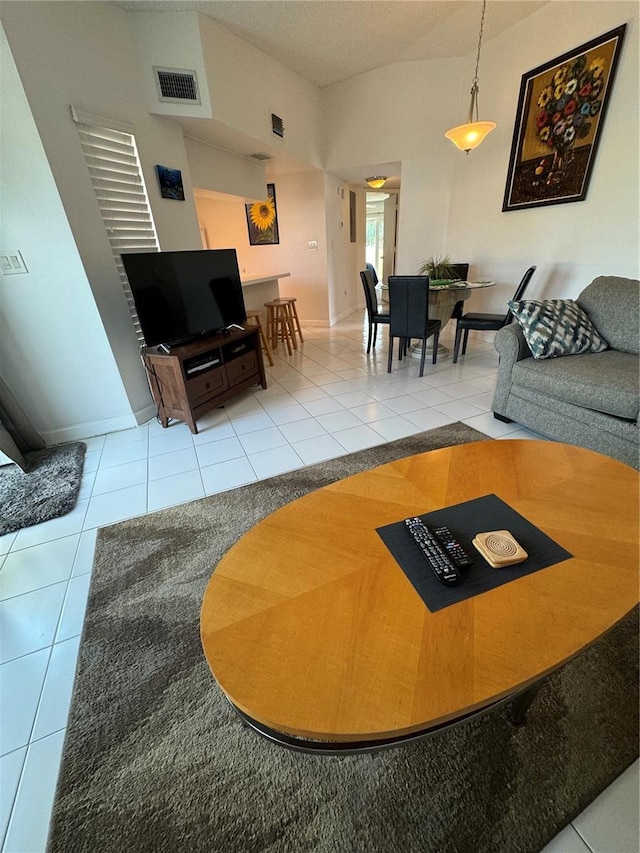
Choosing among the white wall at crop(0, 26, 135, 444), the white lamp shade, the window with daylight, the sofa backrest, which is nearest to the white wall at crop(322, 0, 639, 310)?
the sofa backrest

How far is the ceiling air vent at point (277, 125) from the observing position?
3.61 metres

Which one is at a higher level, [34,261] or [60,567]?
[34,261]

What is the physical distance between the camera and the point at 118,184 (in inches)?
97.5

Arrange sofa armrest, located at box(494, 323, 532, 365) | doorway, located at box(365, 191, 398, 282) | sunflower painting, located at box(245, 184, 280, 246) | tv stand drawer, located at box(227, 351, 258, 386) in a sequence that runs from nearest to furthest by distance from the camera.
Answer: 1. sofa armrest, located at box(494, 323, 532, 365)
2. tv stand drawer, located at box(227, 351, 258, 386)
3. sunflower painting, located at box(245, 184, 280, 246)
4. doorway, located at box(365, 191, 398, 282)

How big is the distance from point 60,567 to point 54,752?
0.79 meters

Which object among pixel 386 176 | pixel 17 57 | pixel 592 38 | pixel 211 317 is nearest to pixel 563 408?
pixel 211 317

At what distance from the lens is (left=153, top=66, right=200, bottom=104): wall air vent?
256cm

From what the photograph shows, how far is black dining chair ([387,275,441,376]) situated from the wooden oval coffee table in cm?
238

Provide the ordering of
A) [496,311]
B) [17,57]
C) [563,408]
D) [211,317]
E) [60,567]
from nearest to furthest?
[60,567] < [17,57] < [563,408] < [211,317] < [496,311]

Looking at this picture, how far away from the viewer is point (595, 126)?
2904 millimetres

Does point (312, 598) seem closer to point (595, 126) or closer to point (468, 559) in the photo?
point (468, 559)

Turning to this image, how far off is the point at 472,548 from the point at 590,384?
160cm

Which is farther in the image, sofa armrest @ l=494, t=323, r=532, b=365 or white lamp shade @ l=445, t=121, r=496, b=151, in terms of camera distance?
white lamp shade @ l=445, t=121, r=496, b=151

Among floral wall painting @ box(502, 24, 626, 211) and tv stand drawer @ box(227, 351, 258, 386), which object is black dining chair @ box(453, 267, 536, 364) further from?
tv stand drawer @ box(227, 351, 258, 386)
